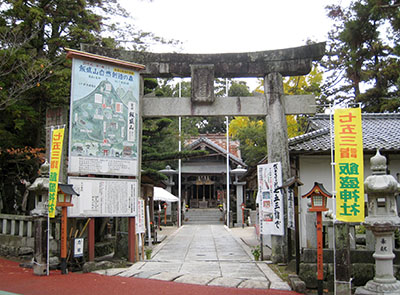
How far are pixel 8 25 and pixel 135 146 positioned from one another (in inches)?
260

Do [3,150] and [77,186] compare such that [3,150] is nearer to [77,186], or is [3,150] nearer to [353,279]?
[77,186]

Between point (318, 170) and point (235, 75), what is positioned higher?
point (235, 75)

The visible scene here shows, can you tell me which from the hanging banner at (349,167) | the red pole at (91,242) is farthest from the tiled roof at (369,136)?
the red pole at (91,242)

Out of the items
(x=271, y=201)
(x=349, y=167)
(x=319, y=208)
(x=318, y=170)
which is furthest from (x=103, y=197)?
(x=318, y=170)

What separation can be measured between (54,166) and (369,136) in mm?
11610

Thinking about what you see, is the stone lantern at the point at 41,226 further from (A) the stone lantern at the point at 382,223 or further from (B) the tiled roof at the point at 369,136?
(B) the tiled roof at the point at 369,136

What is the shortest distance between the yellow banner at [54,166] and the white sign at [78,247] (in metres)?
0.96

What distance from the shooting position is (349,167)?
7.20 meters

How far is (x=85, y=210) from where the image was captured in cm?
980

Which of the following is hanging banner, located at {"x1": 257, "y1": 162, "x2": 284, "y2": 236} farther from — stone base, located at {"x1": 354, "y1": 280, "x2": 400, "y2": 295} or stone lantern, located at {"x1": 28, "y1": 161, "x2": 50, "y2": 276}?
stone lantern, located at {"x1": 28, "y1": 161, "x2": 50, "y2": 276}

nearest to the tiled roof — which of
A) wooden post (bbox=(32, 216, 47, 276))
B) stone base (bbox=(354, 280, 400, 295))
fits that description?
stone base (bbox=(354, 280, 400, 295))

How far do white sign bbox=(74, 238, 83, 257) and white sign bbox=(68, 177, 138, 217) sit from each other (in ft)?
2.11

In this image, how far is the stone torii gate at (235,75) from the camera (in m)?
11.3

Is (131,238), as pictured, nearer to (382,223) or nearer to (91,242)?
(91,242)
